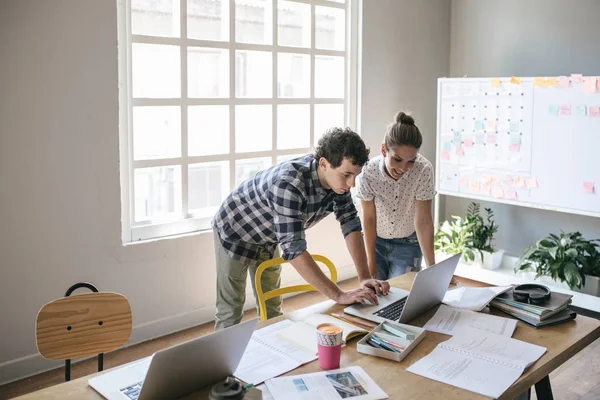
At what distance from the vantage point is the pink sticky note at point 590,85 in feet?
13.3

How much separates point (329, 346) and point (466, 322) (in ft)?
2.01

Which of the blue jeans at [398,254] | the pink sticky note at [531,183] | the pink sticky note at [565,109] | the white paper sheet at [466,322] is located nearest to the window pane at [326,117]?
the pink sticky note at [531,183]

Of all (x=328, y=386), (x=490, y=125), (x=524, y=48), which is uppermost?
(x=524, y=48)

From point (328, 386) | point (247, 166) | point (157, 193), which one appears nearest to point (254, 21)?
point (247, 166)

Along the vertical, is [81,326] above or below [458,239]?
above

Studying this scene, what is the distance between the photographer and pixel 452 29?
18.0ft

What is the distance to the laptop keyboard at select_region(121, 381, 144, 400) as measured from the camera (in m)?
1.61

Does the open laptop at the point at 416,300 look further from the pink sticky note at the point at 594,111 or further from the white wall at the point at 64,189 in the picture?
the pink sticky note at the point at 594,111

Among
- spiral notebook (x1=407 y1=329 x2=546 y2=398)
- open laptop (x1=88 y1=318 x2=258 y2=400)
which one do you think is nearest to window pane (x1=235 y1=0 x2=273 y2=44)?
spiral notebook (x1=407 y1=329 x2=546 y2=398)

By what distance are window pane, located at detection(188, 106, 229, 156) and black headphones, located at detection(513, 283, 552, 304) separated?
2.27 meters

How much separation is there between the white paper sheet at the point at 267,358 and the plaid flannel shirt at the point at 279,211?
355mm

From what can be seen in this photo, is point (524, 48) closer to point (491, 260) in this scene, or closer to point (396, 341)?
point (491, 260)

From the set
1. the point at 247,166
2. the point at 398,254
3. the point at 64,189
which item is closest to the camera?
the point at 398,254

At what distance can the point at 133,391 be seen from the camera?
1638 millimetres
